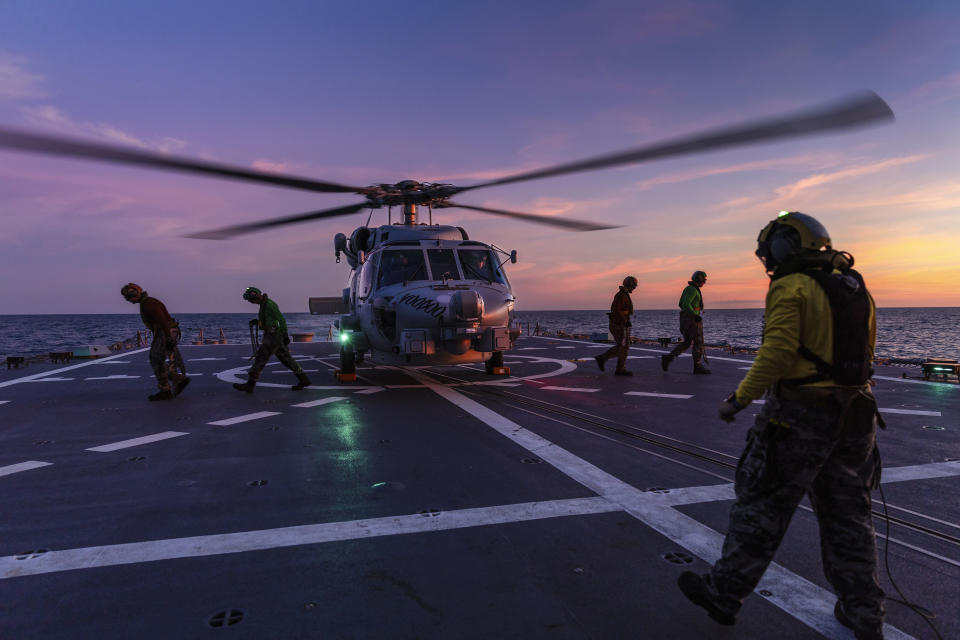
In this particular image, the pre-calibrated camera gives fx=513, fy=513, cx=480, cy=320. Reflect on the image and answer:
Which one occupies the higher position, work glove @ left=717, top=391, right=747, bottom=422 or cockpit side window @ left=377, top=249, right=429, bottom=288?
cockpit side window @ left=377, top=249, right=429, bottom=288

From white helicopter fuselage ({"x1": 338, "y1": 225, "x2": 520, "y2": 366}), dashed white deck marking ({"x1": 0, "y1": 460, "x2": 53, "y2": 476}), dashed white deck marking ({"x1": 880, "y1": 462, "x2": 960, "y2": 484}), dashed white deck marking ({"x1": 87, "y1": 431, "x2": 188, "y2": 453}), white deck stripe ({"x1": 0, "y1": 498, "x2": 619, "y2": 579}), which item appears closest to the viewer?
white deck stripe ({"x1": 0, "y1": 498, "x2": 619, "y2": 579})

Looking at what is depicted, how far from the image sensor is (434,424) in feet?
21.4

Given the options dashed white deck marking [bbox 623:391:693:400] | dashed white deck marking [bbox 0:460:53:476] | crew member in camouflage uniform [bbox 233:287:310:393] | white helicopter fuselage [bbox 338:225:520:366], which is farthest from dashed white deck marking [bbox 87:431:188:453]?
dashed white deck marking [bbox 623:391:693:400]

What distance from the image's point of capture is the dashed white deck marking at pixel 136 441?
18.1 ft

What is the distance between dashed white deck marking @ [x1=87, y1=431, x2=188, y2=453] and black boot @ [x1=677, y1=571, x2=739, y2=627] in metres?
5.76

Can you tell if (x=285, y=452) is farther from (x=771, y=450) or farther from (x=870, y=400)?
(x=870, y=400)

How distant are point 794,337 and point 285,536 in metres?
3.11

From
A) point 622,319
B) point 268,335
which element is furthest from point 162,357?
point 622,319

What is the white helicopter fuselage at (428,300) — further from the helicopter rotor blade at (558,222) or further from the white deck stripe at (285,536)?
the white deck stripe at (285,536)

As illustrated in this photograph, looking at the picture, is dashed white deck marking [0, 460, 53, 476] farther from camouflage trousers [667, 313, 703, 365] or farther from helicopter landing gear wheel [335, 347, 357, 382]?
camouflage trousers [667, 313, 703, 365]

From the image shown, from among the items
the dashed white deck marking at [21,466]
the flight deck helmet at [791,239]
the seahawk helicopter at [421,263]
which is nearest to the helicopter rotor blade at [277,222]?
the seahawk helicopter at [421,263]

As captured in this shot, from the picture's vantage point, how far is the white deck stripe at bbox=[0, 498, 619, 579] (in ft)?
9.71

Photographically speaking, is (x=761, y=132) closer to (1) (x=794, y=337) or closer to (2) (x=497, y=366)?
(1) (x=794, y=337)

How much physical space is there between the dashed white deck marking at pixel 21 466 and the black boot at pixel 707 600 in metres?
5.71
